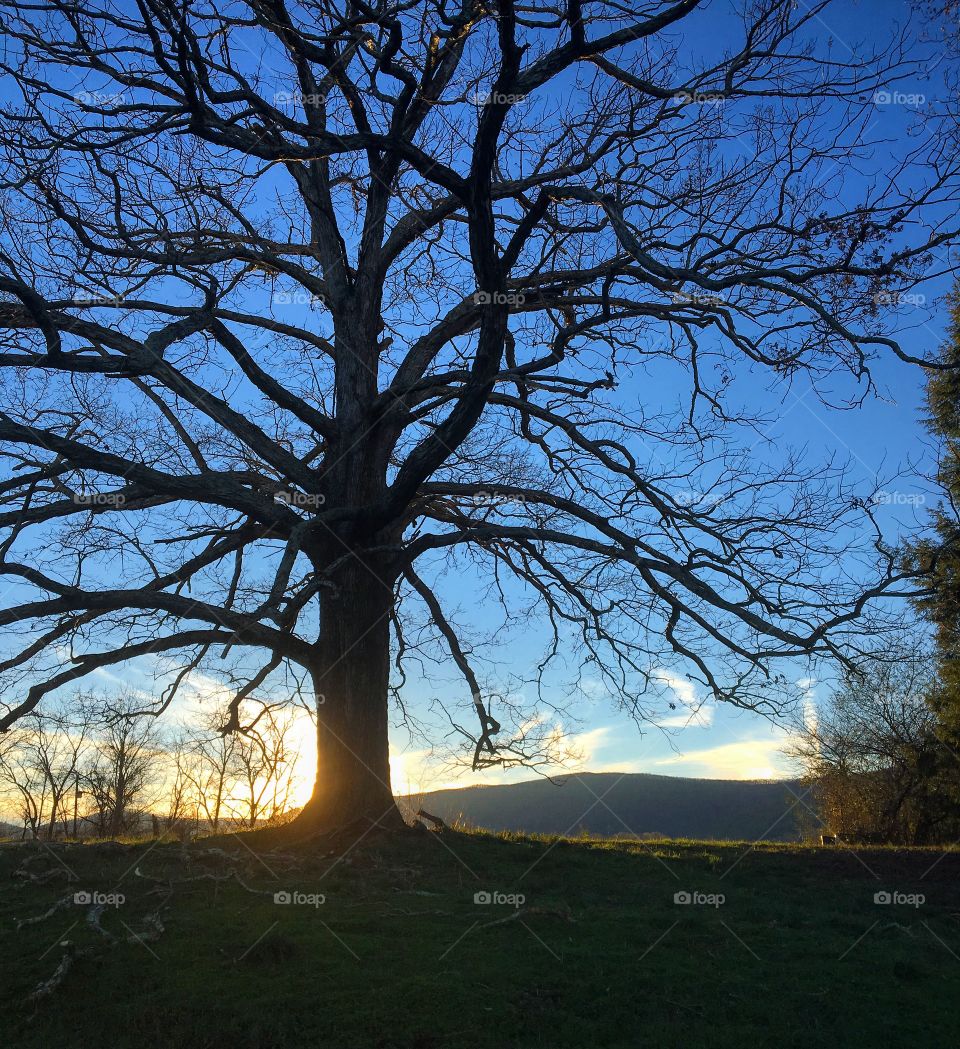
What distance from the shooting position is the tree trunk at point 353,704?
34.1 feet

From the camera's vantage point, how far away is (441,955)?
20.4 feet

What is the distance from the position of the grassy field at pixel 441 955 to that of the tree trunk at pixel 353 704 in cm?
76

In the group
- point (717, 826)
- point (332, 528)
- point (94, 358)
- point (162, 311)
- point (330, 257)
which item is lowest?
point (717, 826)

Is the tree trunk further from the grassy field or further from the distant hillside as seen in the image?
the distant hillside

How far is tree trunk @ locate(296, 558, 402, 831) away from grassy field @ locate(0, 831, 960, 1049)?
76cm

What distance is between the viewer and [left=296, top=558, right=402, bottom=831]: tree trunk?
10383 mm

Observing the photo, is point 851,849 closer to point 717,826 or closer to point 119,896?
point 119,896

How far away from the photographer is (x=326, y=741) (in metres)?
10.6

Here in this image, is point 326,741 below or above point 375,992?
above

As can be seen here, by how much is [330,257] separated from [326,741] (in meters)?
6.43

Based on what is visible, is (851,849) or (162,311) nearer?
(162,311)

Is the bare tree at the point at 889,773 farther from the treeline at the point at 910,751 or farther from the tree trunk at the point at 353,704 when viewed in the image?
the tree trunk at the point at 353,704

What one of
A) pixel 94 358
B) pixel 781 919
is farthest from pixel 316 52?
pixel 781 919

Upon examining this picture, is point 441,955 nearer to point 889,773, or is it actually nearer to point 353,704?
point 353,704
